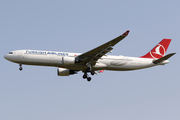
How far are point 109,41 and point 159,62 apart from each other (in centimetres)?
1066

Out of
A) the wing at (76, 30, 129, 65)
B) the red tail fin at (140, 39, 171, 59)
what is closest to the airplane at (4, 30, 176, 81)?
the wing at (76, 30, 129, 65)

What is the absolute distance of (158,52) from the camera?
4534 cm

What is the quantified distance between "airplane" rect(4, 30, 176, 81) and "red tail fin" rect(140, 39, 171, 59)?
5.79 feet

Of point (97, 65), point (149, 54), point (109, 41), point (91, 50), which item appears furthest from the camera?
point (149, 54)

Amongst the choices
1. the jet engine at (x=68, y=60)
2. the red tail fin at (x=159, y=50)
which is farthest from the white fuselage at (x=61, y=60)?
the red tail fin at (x=159, y=50)

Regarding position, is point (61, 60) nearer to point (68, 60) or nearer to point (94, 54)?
point (68, 60)

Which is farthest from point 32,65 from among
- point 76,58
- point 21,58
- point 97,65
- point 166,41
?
point 166,41

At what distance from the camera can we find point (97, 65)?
4016cm

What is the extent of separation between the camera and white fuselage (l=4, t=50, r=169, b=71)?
1524 inches

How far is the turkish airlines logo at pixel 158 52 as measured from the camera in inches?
1762

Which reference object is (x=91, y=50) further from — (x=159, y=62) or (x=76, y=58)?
(x=159, y=62)

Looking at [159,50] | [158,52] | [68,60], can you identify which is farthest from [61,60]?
[159,50]

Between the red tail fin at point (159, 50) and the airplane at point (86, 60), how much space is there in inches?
69.5

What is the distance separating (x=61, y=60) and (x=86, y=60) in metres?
3.23
